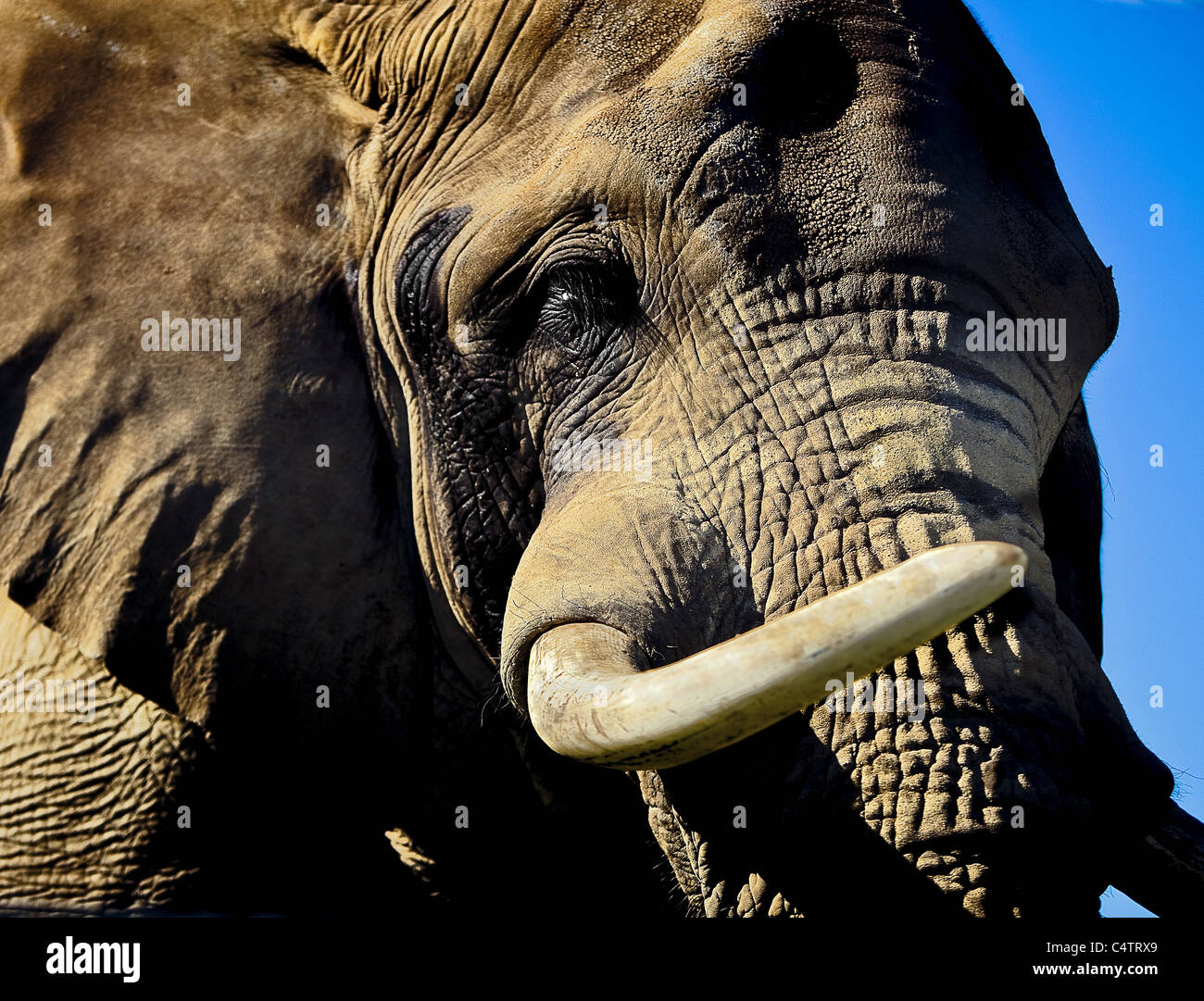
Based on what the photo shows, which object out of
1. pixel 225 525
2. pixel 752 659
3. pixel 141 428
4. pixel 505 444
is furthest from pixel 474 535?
pixel 752 659

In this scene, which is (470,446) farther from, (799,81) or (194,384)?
(799,81)

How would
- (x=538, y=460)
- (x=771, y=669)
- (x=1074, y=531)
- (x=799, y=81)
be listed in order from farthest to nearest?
(x=1074, y=531) → (x=538, y=460) → (x=799, y=81) → (x=771, y=669)

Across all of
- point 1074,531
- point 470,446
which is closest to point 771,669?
point 470,446

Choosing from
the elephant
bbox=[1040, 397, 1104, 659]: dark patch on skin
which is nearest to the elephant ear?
the elephant

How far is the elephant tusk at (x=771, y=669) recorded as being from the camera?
189 centimetres

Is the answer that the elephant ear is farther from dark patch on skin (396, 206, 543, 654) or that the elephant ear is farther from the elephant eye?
the elephant eye

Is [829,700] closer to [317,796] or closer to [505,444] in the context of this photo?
[505,444]

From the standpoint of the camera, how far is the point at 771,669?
197 centimetres

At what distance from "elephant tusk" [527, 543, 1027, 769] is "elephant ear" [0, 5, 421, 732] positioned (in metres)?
0.96

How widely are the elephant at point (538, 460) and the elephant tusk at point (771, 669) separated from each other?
1 centimetres

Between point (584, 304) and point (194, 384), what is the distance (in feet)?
2.69

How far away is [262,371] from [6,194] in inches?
28.2
